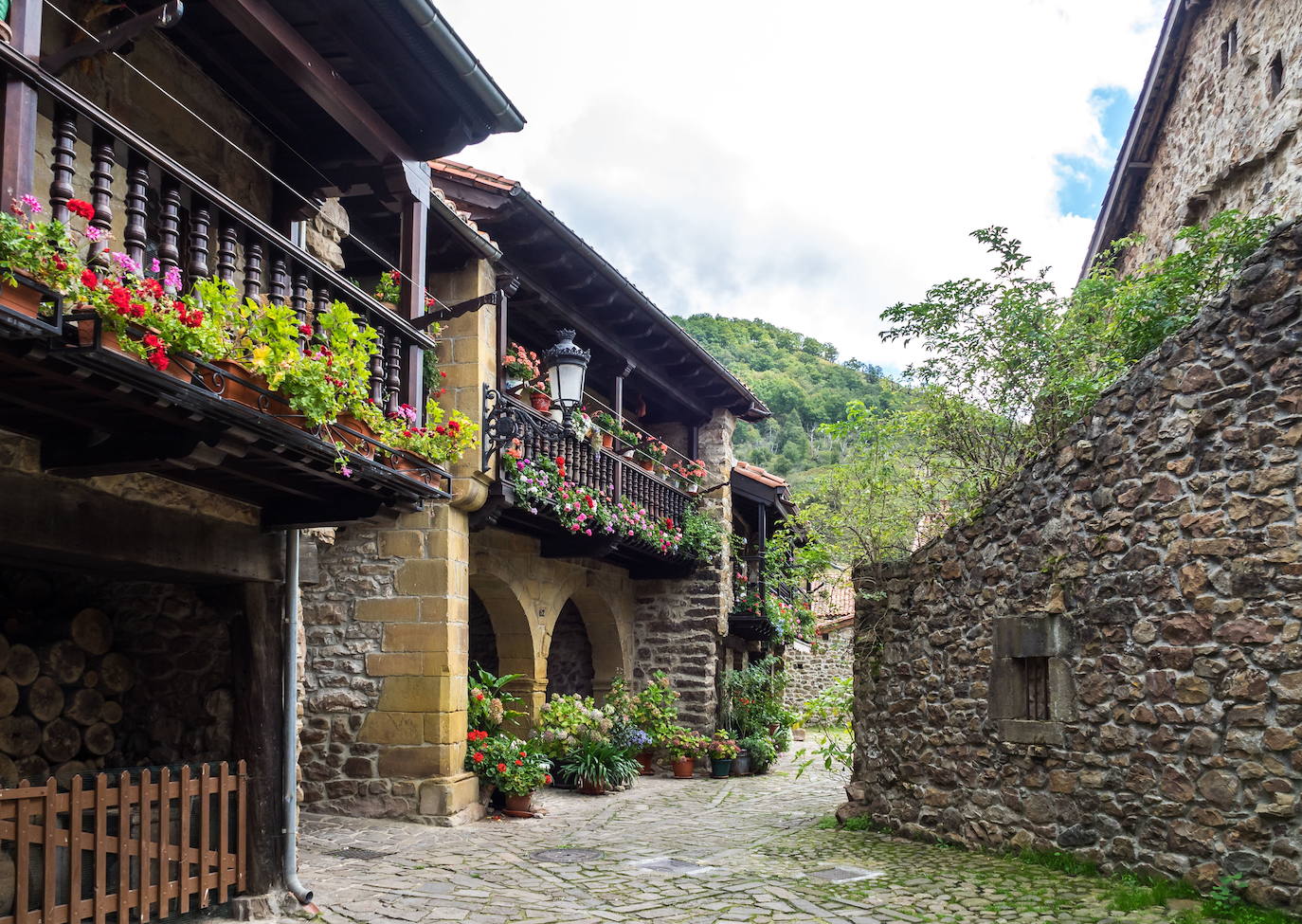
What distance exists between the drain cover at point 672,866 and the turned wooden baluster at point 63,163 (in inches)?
204

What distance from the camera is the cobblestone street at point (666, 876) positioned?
18.6ft

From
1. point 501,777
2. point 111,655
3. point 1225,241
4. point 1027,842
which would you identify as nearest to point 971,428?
point 1225,241

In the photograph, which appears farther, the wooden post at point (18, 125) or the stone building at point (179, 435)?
the stone building at point (179, 435)

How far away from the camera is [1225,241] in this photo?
8070 millimetres

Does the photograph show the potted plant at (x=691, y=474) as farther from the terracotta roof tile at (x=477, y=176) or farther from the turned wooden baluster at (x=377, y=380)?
the turned wooden baluster at (x=377, y=380)

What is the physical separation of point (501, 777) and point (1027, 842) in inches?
169

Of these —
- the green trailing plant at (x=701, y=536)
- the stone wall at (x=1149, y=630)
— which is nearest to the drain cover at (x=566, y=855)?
the stone wall at (x=1149, y=630)

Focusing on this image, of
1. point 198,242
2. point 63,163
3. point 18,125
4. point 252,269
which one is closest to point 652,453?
point 252,269

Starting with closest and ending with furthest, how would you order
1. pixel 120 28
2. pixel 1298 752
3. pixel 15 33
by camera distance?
pixel 15 33 < pixel 120 28 < pixel 1298 752

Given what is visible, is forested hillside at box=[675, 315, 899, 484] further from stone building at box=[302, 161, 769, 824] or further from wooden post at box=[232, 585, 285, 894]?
wooden post at box=[232, 585, 285, 894]

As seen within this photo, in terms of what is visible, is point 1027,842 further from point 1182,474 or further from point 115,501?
point 115,501

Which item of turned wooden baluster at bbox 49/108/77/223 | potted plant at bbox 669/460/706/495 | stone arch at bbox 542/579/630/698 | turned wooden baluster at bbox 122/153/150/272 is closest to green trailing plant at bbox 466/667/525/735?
stone arch at bbox 542/579/630/698

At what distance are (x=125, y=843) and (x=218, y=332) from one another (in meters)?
2.33

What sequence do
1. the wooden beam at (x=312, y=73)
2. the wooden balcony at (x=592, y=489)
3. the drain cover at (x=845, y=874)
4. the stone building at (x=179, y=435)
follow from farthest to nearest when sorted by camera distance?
the wooden balcony at (x=592, y=489) → the drain cover at (x=845, y=874) → the wooden beam at (x=312, y=73) → the stone building at (x=179, y=435)
